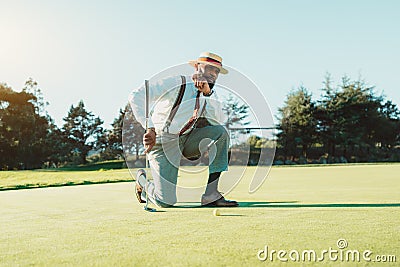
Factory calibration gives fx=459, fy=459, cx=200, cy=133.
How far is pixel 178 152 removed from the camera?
4.08 m

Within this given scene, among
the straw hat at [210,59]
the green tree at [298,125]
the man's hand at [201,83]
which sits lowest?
the man's hand at [201,83]

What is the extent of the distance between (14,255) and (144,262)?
58cm

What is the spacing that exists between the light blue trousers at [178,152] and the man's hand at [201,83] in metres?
0.34

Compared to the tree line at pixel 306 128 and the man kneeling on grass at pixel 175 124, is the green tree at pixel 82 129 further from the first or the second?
the man kneeling on grass at pixel 175 124

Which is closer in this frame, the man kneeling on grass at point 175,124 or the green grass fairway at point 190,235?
the green grass fairway at point 190,235

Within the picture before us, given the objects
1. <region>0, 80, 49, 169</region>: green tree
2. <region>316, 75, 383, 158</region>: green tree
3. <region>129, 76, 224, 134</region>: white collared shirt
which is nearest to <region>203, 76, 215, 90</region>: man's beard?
<region>129, 76, 224, 134</region>: white collared shirt

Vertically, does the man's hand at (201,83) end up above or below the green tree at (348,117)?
below

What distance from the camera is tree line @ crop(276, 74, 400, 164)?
30.8 m

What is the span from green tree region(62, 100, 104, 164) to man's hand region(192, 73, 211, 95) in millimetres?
35018

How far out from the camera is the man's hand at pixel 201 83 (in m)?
3.98

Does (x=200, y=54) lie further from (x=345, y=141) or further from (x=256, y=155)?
(x=345, y=141)

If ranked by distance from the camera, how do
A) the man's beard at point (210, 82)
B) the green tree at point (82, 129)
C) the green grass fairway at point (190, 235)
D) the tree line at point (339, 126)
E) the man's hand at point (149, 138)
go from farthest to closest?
the green tree at point (82, 129), the tree line at point (339, 126), the man's beard at point (210, 82), the man's hand at point (149, 138), the green grass fairway at point (190, 235)

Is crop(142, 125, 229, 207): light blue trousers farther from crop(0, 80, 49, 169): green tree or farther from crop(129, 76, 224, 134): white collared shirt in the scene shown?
crop(0, 80, 49, 169): green tree

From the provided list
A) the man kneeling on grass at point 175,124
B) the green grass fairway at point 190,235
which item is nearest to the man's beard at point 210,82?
the man kneeling on grass at point 175,124
